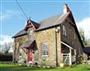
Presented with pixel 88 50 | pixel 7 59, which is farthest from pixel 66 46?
pixel 7 59

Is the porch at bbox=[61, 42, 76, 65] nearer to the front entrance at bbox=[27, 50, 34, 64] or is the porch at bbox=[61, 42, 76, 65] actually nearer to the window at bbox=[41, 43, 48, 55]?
the window at bbox=[41, 43, 48, 55]

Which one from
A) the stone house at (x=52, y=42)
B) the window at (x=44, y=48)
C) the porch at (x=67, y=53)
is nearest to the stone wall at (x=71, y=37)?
the stone house at (x=52, y=42)

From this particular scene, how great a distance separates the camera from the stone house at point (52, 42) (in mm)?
31172

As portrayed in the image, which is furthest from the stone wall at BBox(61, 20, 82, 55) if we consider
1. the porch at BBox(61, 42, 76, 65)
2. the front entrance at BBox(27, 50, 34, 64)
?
the front entrance at BBox(27, 50, 34, 64)

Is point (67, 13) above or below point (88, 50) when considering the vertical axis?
above

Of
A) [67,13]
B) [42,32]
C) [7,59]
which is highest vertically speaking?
[67,13]

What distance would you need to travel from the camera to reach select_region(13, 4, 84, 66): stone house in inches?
1227

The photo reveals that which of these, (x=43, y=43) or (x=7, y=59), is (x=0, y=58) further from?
(x=43, y=43)

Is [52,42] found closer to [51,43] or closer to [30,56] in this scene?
[51,43]

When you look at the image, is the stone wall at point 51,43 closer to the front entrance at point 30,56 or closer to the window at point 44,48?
the window at point 44,48

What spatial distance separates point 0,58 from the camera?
50.8 meters

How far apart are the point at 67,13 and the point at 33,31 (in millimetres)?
6127

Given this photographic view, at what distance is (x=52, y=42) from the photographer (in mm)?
31859

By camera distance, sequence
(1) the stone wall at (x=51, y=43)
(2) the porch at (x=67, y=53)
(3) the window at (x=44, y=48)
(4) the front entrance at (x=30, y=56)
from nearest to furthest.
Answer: (2) the porch at (x=67, y=53) < (1) the stone wall at (x=51, y=43) < (3) the window at (x=44, y=48) < (4) the front entrance at (x=30, y=56)
